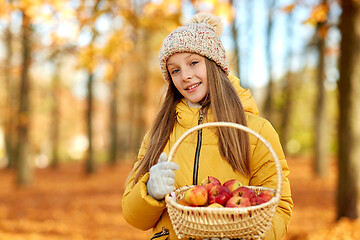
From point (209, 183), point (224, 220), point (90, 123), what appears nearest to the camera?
point (224, 220)

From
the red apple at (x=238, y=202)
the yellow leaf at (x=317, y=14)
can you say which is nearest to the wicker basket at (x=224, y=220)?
the red apple at (x=238, y=202)

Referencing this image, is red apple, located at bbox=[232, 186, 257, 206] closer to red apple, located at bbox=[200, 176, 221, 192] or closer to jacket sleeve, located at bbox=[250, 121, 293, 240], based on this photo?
red apple, located at bbox=[200, 176, 221, 192]

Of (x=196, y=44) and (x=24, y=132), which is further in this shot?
(x=24, y=132)

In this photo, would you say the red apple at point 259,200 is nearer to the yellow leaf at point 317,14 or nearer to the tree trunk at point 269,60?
the yellow leaf at point 317,14

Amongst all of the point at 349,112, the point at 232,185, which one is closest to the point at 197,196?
the point at 232,185

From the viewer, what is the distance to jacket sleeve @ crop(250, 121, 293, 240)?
2014 millimetres

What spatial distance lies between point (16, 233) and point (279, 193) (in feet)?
20.9

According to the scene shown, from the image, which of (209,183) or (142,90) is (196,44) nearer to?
(209,183)

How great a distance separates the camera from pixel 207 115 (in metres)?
2.21

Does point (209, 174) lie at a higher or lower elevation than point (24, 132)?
higher

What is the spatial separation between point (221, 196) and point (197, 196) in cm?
12

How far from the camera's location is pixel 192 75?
2.23 metres

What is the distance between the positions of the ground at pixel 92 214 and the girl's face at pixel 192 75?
4404 mm

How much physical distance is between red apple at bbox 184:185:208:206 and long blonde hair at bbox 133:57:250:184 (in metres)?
0.34
